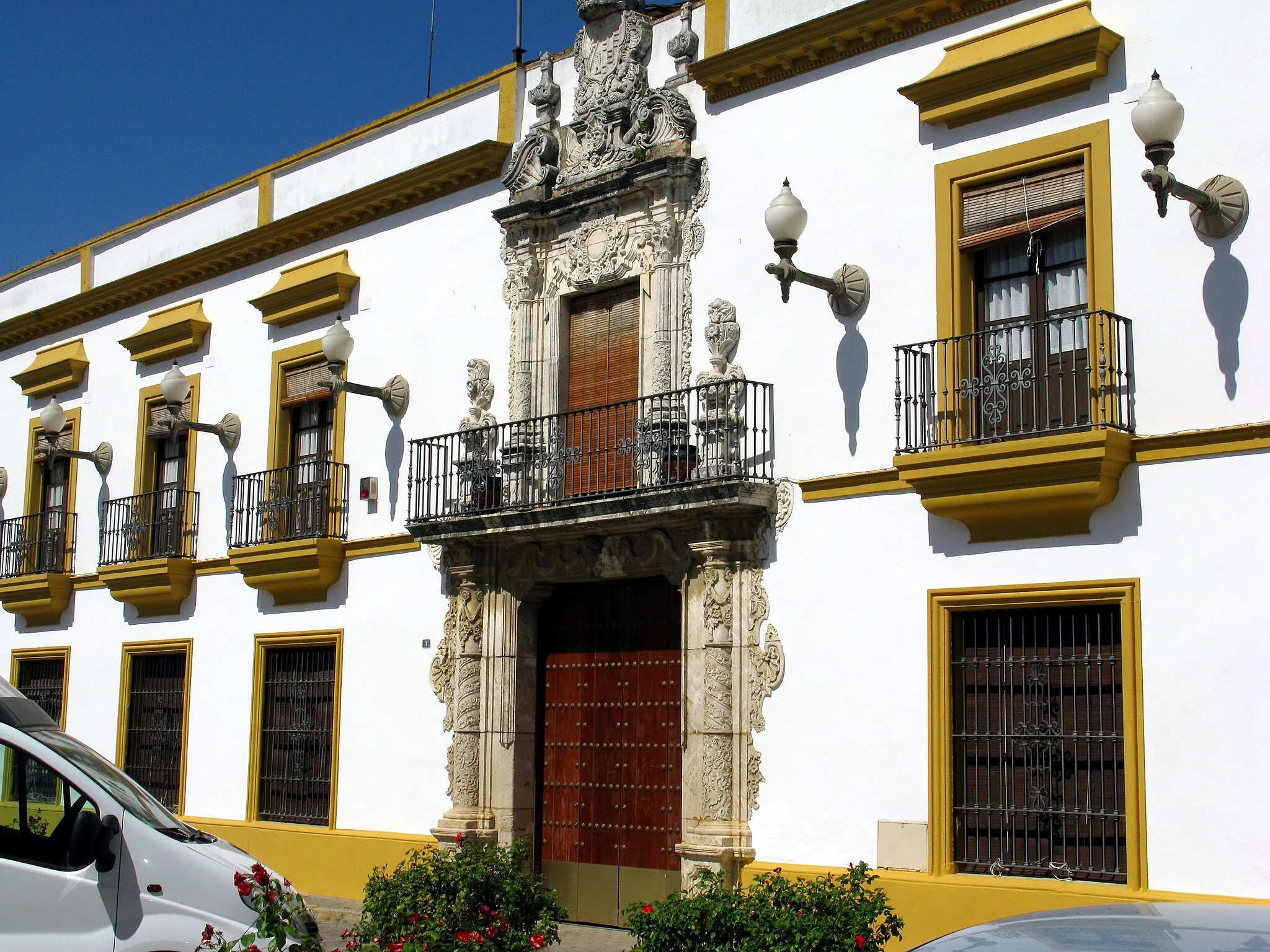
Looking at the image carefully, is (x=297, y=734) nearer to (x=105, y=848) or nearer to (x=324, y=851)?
(x=324, y=851)

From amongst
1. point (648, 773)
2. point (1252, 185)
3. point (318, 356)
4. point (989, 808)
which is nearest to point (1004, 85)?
point (1252, 185)

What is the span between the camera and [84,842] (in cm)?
724

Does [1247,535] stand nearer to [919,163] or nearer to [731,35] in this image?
[919,163]

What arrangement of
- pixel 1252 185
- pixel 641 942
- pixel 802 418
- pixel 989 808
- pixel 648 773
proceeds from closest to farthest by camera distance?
pixel 641 942 < pixel 1252 185 < pixel 989 808 < pixel 802 418 < pixel 648 773

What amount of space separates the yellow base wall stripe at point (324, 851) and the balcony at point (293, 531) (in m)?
2.41

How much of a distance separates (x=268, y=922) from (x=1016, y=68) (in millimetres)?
7650

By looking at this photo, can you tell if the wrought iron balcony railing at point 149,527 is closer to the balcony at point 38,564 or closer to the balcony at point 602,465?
the balcony at point 38,564

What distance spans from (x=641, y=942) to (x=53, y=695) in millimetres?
13088

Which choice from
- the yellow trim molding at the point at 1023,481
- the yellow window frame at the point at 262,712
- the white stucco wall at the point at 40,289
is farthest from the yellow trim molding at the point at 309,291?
the yellow trim molding at the point at 1023,481

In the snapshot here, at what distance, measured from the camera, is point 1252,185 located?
9547 mm

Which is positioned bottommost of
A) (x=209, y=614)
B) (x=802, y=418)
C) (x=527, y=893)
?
(x=527, y=893)

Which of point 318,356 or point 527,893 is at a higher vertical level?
point 318,356

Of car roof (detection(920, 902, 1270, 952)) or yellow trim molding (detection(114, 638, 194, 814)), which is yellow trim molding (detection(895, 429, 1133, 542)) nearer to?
car roof (detection(920, 902, 1270, 952))

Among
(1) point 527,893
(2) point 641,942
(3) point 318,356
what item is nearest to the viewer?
(2) point 641,942
